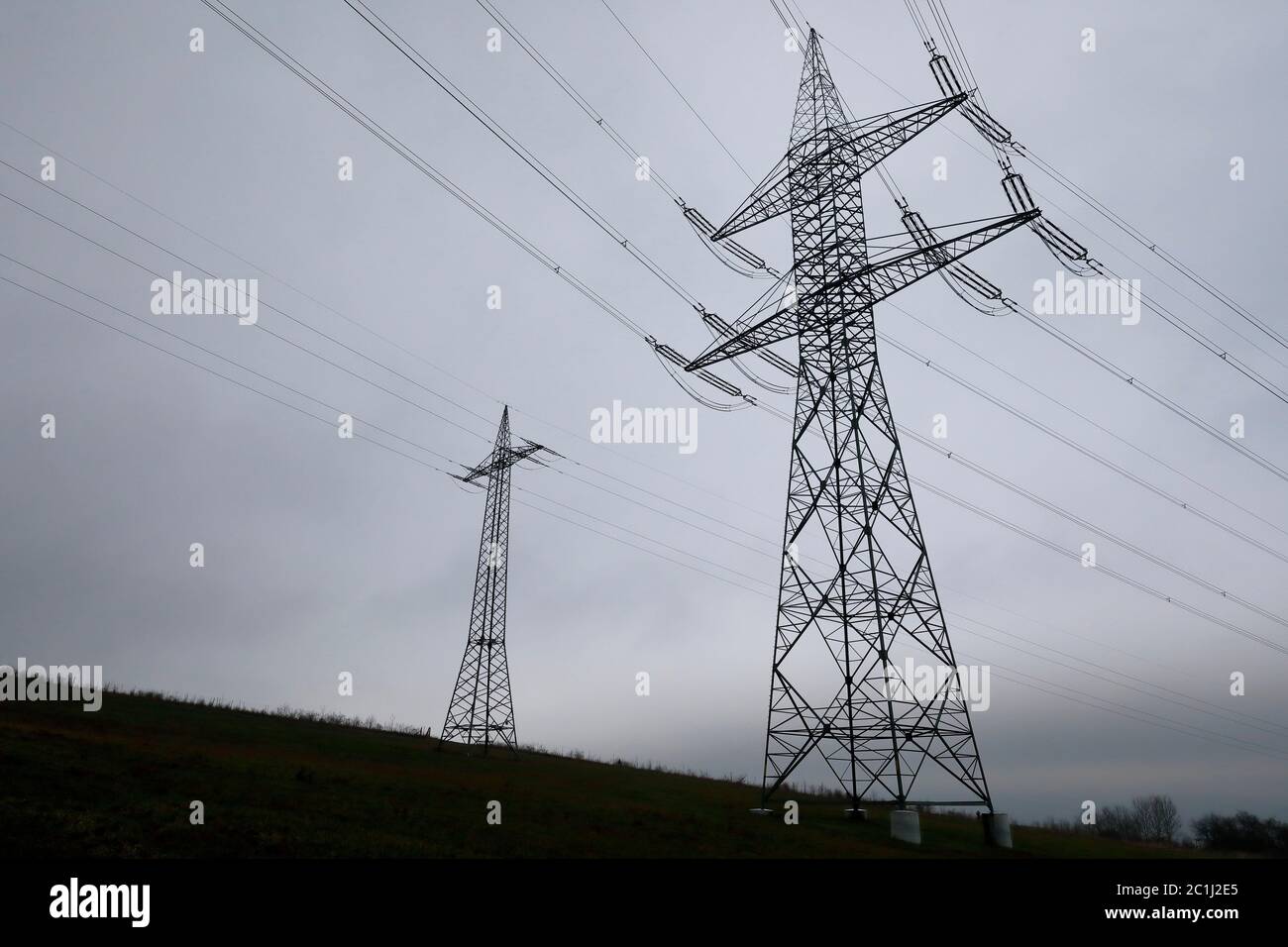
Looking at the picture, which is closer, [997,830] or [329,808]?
[329,808]

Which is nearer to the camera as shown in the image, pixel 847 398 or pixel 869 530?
pixel 869 530

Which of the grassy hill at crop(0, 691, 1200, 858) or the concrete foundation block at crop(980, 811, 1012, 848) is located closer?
the grassy hill at crop(0, 691, 1200, 858)

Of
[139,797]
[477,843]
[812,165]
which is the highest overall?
[812,165]

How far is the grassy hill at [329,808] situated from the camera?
1284 centimetres

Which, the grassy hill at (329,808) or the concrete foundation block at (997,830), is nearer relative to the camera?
the grassy hill at (329,808)

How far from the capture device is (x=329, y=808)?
54.1 feet

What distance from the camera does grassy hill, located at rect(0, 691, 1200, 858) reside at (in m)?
12.8
